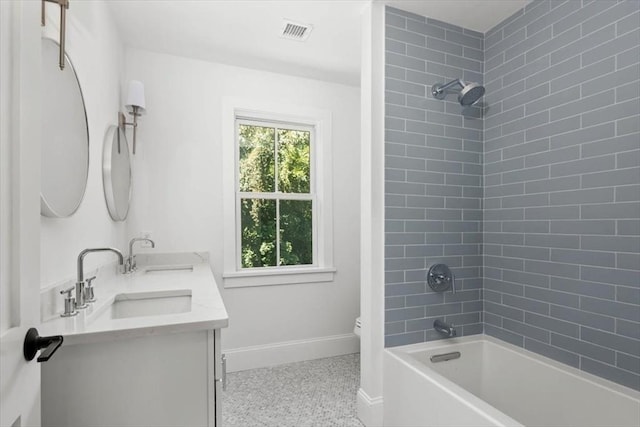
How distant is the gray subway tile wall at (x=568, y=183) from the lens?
150 cm

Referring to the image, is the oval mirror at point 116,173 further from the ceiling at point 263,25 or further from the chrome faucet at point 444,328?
the chrome faucet at point 444,328

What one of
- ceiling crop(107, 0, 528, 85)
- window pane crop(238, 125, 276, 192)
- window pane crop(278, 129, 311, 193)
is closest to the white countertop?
window pane crop(238, 125, 276, 192)

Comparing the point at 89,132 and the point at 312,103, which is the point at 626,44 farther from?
the point at 89,132

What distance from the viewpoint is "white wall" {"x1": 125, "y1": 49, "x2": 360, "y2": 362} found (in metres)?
2.49

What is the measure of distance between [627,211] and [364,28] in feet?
5.47

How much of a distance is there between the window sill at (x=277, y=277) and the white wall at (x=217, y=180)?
0.18 ft

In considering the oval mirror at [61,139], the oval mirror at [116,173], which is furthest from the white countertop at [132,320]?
the oval mirror at [116,173]

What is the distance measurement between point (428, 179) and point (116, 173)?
1925mm

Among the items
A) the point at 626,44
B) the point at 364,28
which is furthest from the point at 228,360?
the point at 626,44

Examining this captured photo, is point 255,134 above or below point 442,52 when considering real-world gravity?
below

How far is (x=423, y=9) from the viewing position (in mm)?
1975

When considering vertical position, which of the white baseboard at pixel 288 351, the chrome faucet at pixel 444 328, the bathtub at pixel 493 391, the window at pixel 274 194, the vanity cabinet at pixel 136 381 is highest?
the window at pixel 274 194

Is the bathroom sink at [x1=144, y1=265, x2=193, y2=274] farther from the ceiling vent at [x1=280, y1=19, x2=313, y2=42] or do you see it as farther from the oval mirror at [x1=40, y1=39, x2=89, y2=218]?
the ceiling vent at [x1=280, y1=19, x2=313, y2=42]

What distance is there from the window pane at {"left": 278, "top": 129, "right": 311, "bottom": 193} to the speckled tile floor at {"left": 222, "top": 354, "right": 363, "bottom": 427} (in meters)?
1.53
